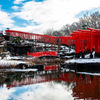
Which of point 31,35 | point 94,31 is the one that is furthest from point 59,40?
point 94,31

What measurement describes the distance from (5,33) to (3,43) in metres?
3.01

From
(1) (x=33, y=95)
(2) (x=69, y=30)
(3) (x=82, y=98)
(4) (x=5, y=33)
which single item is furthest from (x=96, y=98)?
(2) (x=69, y=30)

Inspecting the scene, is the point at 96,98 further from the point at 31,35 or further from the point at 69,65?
the point at 31,35

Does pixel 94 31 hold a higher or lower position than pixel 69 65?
higher

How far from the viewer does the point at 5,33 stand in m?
29.1

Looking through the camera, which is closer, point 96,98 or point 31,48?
point 96,98

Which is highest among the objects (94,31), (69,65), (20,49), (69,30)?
(69,30)

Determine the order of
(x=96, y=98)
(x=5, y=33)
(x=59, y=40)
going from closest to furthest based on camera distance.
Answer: (x=96, y=98), (x=5, y=33), (x=59, y=40)


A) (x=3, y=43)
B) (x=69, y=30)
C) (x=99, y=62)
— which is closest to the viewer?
(x=99, y=62)

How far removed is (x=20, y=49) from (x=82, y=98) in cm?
2313

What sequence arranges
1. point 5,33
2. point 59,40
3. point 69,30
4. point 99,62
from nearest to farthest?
point 99,62, point 5,33, point 59,40, point 69,30

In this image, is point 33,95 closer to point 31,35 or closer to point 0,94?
point 0,94

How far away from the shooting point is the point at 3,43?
26969 millimetres

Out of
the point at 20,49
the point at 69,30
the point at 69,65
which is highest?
the point at 69,30
